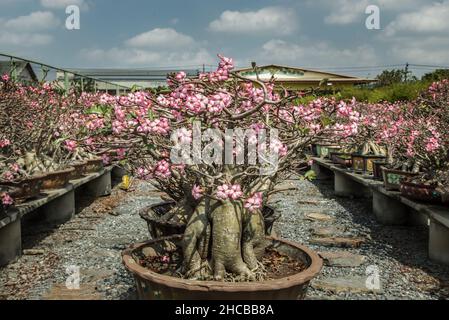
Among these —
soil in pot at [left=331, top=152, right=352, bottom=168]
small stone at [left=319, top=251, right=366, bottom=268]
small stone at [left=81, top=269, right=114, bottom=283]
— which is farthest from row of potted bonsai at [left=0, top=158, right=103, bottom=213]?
soil in pot at [left=331, top=152, right=352, bottom=168]

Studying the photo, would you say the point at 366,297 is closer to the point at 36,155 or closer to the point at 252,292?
the point at 252,292

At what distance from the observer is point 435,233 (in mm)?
4676

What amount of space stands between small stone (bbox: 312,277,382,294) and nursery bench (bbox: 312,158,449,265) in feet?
3.23

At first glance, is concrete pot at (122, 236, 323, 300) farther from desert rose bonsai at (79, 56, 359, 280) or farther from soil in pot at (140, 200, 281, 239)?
soil in pot at (140, 200, 281, 239)

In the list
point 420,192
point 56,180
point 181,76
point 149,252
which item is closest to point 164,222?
point 149,252

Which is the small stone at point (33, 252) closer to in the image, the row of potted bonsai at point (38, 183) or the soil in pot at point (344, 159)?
the row of potted bonsai at point (38, 183)

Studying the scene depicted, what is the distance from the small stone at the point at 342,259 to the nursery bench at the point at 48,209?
3093mm

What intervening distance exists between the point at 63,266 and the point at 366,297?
2.84 m

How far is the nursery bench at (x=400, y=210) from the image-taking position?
4.61 metres

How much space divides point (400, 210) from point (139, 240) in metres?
3.51

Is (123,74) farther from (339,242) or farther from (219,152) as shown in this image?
(219,152)

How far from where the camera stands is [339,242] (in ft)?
17.8

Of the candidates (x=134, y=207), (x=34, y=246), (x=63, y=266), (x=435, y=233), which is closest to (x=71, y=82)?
(x=134, y=207)

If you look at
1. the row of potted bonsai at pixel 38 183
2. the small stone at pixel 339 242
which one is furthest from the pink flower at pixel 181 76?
the small stone at pixel 339 242
